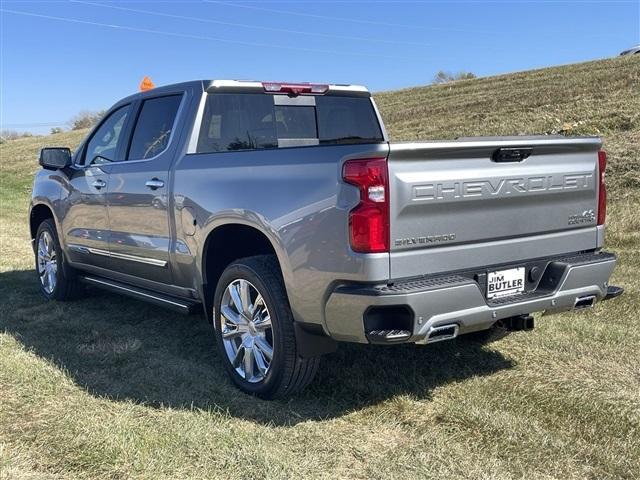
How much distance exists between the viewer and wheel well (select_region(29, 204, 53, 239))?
6894 mm

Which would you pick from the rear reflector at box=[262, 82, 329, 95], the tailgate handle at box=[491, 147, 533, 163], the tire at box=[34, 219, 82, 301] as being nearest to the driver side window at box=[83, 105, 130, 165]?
the tire at box=[34, 219, 82, 301]

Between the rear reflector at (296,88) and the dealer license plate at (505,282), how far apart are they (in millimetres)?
2313

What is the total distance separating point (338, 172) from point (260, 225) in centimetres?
69

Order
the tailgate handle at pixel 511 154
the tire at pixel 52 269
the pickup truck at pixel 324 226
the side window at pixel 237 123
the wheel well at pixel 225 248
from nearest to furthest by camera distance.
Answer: the pickup truck at pixel 324 226, the tailgate handle at pixel 511 154, the wheel well at pixel 225 248, the side window at pixel 237 123, the tire at pixel 52 269

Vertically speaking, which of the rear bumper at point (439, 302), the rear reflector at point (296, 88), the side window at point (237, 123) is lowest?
the rear bumper at point (439, 302)

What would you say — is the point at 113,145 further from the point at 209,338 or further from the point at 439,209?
the point at 439,209

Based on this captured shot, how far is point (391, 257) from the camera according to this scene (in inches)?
131

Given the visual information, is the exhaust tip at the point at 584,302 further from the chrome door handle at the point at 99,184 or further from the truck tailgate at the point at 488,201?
the chrome door handle at the point at 99,184

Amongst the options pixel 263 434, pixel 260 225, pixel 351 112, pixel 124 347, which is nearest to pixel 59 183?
pixel 124 347

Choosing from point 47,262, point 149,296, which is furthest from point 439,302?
point 47,262

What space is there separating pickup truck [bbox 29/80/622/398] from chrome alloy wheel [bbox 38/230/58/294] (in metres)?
1.50

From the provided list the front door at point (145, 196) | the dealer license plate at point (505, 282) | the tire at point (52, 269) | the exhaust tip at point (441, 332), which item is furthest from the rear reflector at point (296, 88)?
the tire at point (52, 269)

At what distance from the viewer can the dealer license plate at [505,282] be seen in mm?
3676

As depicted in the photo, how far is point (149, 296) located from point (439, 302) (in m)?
2.51
